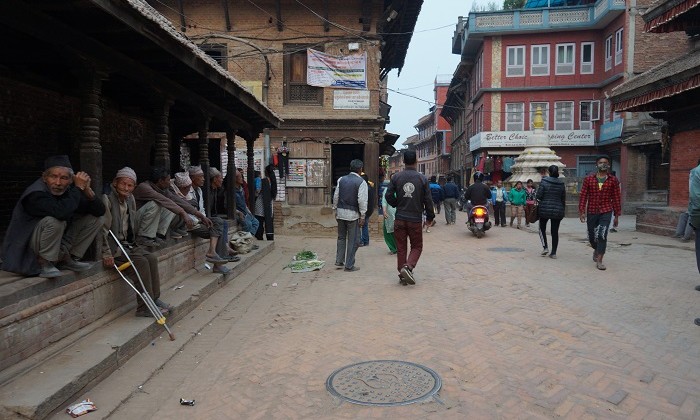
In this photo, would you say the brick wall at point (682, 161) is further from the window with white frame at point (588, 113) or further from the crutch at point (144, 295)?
the window with white frame at point (588, 113)

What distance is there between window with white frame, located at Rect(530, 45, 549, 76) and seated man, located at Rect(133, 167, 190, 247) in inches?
1227

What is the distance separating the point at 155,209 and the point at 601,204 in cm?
740

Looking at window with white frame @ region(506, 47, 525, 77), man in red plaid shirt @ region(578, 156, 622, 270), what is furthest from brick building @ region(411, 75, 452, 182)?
man in red plaid shirt @ region(578, 156, 622, 270)

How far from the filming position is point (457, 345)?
4832mm

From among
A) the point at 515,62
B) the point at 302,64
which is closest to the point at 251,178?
the point at 302,64

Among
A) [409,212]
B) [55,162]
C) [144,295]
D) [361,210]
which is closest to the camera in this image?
[55,162]

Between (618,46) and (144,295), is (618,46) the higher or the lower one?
the higher one

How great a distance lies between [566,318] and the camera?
18.6 feet

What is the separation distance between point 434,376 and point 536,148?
21.5 meters

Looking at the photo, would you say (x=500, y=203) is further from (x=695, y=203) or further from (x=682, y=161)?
(x=695, y=203)

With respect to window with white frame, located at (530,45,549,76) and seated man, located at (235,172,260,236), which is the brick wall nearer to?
seated man, located at (235,172,260,236)

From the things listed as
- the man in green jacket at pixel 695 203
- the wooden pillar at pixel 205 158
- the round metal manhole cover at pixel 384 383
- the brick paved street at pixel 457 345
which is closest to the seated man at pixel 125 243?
the brick paved street at pixel 457 345

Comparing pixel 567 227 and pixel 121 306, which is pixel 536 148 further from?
pixel 121 306

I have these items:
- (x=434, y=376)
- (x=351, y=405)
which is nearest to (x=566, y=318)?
(x=434, y=376)
